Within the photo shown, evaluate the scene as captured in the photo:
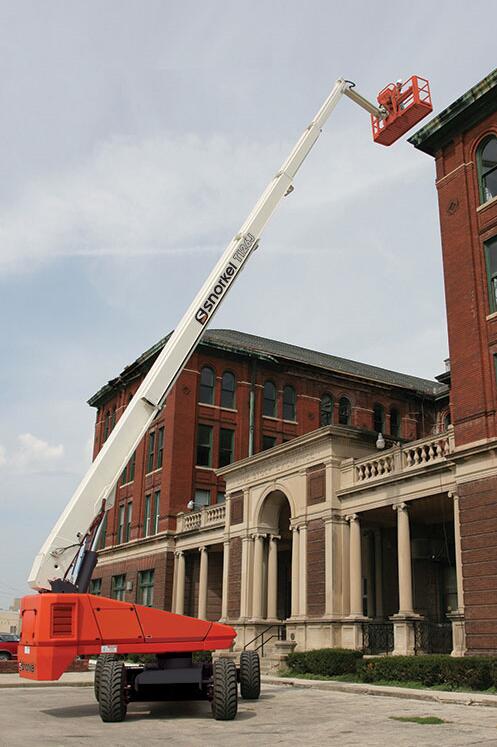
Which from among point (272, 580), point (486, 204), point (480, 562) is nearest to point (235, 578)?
point (272, 580)

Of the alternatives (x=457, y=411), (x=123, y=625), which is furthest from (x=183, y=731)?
(x=457, y=411)

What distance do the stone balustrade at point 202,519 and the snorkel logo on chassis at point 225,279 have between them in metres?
20.7

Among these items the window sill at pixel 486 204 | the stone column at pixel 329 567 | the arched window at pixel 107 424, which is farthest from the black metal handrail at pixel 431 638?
the arched window at pixel 107 424

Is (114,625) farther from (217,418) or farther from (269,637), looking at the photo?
(217,418)

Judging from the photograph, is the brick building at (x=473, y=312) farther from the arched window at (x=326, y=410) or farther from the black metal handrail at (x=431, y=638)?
the arched window at (x=326, y=410)

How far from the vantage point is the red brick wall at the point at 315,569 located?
2820 centimetres

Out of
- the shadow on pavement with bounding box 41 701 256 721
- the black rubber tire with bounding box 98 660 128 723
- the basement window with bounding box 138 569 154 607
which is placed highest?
the basement window with bounding box 138 569 154 607

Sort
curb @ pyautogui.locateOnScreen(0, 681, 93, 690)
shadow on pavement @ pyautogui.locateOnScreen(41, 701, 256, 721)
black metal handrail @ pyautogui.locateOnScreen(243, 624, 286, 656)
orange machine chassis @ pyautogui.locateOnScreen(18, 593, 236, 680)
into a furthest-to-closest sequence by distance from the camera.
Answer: black metal handrail @ pyautogui.locateOnScreen(243, 624, 286, 656)
curb @ pyautogui.locateOnScreen(0, 681, 93, 690)
shadow on pavement @ pyautogui.locateOnScreen(41, 701, 256, 721)
orange machine chassis @ pyautogui.locateOnScreen(18, 593, 236, 680)

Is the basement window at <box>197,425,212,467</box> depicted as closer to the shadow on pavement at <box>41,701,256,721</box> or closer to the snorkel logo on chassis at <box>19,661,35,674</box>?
the shadow on pavement at <box>41,701,256,721</box>

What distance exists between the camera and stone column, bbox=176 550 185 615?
132ft

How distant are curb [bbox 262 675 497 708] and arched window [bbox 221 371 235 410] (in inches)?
881

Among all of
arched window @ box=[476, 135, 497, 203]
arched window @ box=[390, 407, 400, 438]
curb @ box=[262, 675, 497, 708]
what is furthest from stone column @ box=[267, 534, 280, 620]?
arched window @ box=[390, 407, 400, 438]

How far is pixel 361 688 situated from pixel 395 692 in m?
1.52

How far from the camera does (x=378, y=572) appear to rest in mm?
31125
